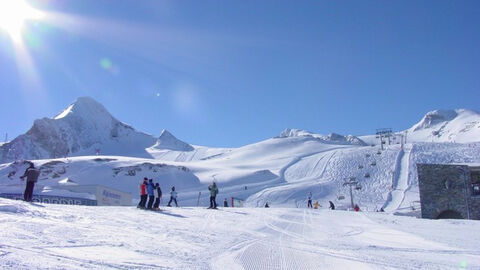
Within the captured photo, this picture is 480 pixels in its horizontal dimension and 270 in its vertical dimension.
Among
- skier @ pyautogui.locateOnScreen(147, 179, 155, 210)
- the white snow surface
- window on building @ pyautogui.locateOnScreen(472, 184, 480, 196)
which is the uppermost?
window on building @ pyautogui.locateOnScreen(472, 184, 480, 196)

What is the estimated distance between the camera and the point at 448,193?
28703 millimetres

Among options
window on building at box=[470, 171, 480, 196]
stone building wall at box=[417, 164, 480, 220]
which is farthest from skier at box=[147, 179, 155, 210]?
window on building at box=[470, 171, 480, 196]

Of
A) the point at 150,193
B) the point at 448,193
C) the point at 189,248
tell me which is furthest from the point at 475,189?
the point at 189,248

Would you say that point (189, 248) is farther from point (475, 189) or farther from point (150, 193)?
point (475, 189)

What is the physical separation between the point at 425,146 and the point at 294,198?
1606 inches

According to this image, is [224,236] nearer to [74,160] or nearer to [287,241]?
[287,241]

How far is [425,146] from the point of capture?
84062 mm

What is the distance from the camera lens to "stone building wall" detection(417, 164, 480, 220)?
28281mm

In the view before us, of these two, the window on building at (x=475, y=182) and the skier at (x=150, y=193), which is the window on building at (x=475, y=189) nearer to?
the window on building at (x=475, y=182)

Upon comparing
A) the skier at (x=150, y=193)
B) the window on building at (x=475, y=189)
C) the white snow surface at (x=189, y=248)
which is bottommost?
the white snow surface at (x=189, y=248)

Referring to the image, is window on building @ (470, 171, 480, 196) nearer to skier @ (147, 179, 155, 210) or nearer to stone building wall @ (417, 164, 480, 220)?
stone building wall @ (417, 164, 480, 220)

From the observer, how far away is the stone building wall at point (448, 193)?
28281 mm

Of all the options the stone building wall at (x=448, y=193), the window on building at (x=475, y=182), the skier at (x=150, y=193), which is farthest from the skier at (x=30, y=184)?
the window on building at (x=475, y=182)


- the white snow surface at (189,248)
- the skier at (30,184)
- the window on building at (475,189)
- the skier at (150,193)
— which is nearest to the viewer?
the white snow surface at (189,248)
